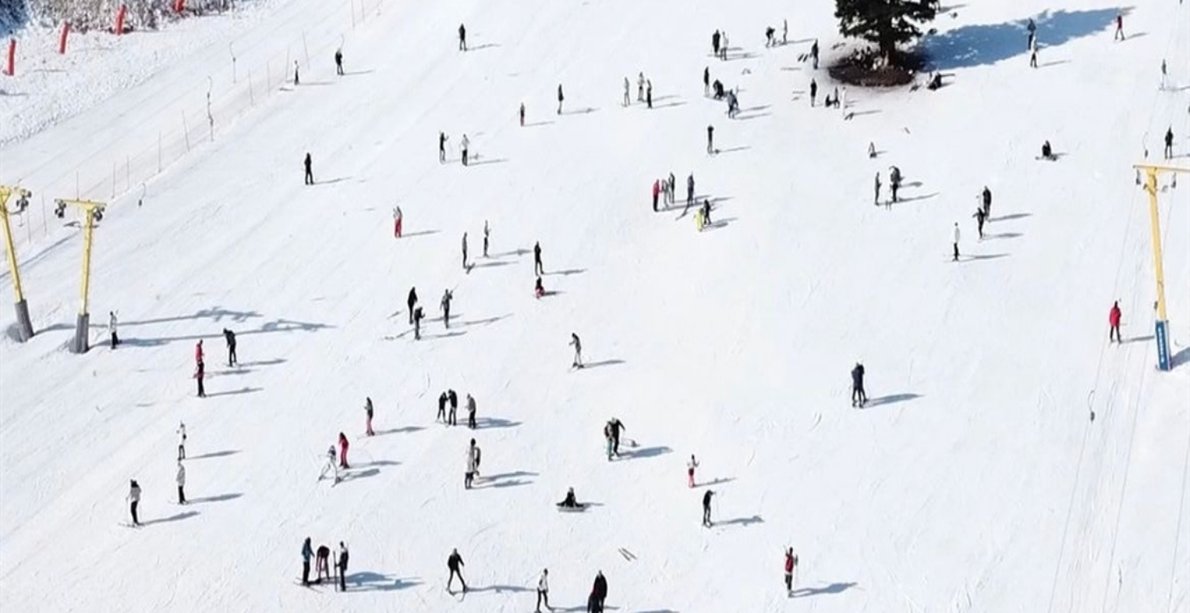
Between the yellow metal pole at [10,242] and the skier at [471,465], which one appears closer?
the skier at [471,465]

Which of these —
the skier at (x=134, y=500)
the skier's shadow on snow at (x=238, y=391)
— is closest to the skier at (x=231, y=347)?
the skier's shadow on snow at (x=238, y=391)

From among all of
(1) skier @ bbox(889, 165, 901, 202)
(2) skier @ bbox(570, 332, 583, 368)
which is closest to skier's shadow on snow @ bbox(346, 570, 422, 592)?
(2) skier @ bbox(570, 332, 583, 368)

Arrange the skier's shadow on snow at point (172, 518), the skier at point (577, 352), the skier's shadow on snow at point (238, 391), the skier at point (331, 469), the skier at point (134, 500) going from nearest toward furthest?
the skier at point (134, 500) < the skier's shadow on snow at point (172, 518) < the skier at point (331, 469) < the skier at point (577, 352) < the skier's shadow on snow at point (238, 391)

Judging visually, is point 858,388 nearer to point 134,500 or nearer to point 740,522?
point 740,522

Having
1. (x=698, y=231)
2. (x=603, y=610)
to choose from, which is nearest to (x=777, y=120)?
(x=698, y=231)

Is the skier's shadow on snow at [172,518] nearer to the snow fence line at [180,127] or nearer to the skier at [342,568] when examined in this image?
the skier at [342,568]

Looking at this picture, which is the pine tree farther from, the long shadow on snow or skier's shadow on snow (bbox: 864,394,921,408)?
skier's shadow on snow (bbox: 864,394,921,408)

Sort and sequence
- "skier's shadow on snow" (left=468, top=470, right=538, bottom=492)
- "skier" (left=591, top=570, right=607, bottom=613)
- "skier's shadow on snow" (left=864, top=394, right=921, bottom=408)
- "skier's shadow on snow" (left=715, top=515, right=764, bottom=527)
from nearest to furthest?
"skier" (left=591, top=570, right=607, bottom=613) < "skier's shadow on snow" (left=715, top=515, right=764, bottom=527) < "skier's shadow on snow" (left=468, top=470, right=538, bottom=492) < "skier's shadow on snow" (left=864, top=394, right=921, bottom=408)
